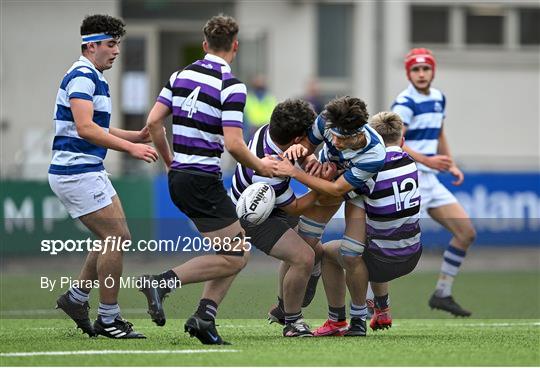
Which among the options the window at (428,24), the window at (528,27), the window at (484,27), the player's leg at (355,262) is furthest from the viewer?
the window at (528,27)

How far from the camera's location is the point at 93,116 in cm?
859

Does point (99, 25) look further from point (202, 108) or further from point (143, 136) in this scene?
point (202, 108)

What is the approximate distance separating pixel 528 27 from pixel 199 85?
1619 centimetres

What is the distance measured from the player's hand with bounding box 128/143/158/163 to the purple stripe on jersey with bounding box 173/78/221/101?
44 cm

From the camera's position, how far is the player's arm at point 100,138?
8242 millimetres

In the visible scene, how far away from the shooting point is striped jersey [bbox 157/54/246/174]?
8133 mm

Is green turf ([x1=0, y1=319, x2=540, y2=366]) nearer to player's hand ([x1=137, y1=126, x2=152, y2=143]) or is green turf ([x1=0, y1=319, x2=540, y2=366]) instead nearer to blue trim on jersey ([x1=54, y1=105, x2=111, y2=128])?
player's hand ([x1=137, y1=126, x2=152, y2=143])

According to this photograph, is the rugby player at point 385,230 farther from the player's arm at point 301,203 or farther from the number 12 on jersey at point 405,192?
the player's arm at point 301,203

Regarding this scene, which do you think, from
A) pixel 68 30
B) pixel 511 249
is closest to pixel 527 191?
pixel 511 249

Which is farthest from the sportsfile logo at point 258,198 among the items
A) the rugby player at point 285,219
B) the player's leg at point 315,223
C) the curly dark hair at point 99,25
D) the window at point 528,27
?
the window at point 528,27

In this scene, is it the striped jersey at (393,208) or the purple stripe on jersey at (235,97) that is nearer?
the purple stripe on jersey at (235,97)

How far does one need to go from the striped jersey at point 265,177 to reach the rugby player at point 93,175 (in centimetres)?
80

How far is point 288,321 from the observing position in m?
8.84

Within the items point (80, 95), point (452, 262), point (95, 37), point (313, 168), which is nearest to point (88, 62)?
point (95, 37)
